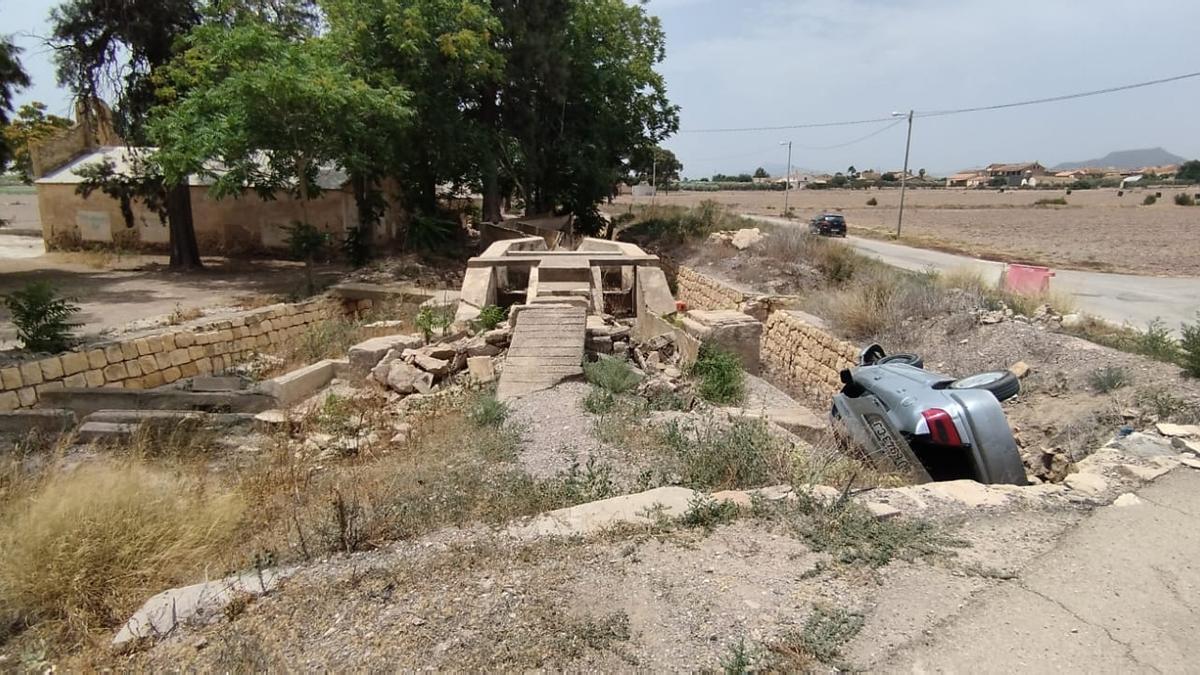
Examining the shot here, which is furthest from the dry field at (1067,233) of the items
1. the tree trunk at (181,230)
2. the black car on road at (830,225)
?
the tree trunk at (181,230)

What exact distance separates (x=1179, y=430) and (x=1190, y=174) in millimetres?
119598

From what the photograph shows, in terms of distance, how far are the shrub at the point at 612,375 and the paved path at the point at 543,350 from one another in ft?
0.80

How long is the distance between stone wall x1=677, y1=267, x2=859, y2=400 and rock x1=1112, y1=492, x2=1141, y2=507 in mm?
4911

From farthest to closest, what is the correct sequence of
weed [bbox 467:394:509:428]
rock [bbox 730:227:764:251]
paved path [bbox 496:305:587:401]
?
rock [bbox 730:227:764:251] < paved path [bbox 496:305:587:401] < weed [bbox 467:394:509:428]

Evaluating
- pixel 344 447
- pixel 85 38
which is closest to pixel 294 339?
pixel 344 447

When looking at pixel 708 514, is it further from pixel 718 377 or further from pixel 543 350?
pixel 543 350

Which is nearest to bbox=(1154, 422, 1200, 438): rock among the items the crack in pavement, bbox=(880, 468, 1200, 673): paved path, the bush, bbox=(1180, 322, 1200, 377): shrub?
bbox=(880, 468, 1200, 673): paved path

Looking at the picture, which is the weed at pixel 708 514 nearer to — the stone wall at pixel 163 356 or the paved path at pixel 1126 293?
the stone wall at pixel 163 356

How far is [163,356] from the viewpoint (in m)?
9.36

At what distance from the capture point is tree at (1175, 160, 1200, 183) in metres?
88.6

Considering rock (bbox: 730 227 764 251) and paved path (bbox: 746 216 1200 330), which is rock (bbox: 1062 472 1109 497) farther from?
rock (bbox: 730 227 764 251)

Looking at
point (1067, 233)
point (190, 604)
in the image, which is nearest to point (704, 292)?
point (190, 604)

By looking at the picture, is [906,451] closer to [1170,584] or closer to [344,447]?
[1170,584]

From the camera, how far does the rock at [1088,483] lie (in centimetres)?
370
